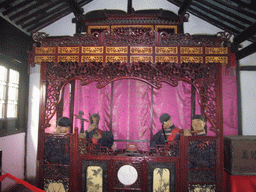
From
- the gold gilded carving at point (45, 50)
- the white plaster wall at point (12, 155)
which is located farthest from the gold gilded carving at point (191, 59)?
the white plaster wall at point (12, 155)

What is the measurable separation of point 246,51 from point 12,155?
5686mm

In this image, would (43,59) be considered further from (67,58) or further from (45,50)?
(67,58)

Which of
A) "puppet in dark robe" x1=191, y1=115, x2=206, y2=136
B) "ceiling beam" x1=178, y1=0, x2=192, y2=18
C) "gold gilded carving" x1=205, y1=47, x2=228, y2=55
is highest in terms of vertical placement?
"ceiling beam" x1=178, y1=0, x2=192, y2=18

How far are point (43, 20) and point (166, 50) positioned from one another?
329 centimetres

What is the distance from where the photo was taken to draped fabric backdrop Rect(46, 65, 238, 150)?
13.2ft

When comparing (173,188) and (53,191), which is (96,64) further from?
(173,188)

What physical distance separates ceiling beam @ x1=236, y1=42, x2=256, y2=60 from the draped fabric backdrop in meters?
0.52

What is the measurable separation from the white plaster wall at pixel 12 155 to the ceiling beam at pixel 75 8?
3.31m

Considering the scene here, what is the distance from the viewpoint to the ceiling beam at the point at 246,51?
3430mm

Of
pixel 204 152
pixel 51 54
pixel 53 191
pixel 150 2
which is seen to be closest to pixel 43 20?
pixel 51 54

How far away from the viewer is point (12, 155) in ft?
12.3

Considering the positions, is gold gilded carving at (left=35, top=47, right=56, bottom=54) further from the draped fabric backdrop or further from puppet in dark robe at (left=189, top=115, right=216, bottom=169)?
puppet in dark robe at (left=189, top=115, right=216, bottom=169)

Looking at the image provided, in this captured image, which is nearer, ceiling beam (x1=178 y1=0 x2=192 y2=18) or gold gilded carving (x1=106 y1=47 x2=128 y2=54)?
gold gilded carving (x1=106 y1=47 x2=128 y2=54)

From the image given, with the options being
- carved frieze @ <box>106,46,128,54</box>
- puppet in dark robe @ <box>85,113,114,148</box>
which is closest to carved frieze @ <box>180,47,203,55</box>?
carved frieze @ <box>106,46,128,54</box>
